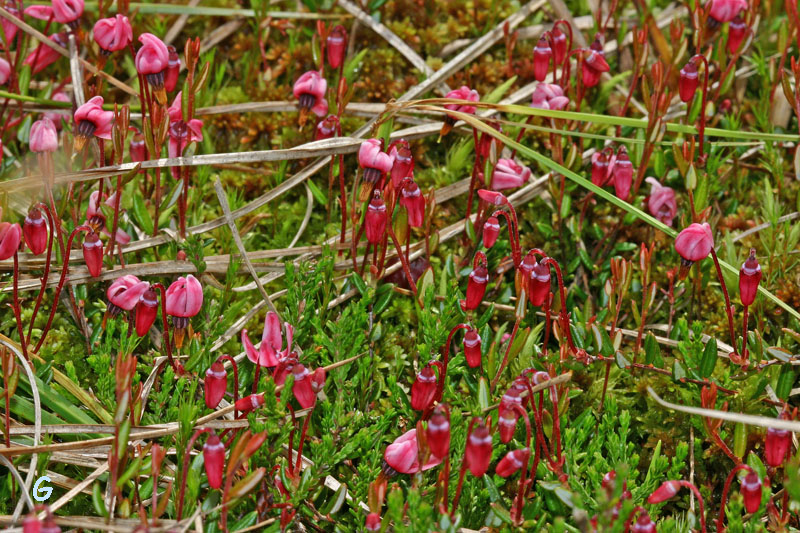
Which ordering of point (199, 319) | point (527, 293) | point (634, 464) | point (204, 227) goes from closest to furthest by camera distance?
point (634, 464), point (527, 293), point (199, 319), point (204, 227)

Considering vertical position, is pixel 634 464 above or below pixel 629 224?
below

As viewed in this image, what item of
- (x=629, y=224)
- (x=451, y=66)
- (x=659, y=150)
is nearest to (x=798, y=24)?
(x=659, y=150)

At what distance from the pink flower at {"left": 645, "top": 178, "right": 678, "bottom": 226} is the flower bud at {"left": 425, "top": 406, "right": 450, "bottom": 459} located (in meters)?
1.59

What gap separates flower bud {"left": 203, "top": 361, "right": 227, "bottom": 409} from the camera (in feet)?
8.34

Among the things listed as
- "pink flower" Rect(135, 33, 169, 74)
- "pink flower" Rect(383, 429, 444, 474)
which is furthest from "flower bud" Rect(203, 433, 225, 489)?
"pink flower" Rect(135, 33, 169, 74)

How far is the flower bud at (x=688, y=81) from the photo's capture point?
3.26 meters

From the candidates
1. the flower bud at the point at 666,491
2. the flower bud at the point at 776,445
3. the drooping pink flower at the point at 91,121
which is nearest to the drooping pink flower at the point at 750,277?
the flower bud at the point at 776,445

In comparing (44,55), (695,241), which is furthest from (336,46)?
(695,241)

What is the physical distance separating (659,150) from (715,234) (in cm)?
44

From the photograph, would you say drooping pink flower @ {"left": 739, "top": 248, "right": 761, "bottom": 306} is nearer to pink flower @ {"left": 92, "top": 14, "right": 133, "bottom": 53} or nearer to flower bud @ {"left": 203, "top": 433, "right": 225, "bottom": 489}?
flower bud @ {"left": 203, "top": 433, "right": 225, "bottom": 489}

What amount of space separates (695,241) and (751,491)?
860mm

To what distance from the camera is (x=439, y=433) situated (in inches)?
86.9

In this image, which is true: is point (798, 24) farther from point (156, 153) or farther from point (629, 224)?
point (156, 153)

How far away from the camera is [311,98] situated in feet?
11.5
